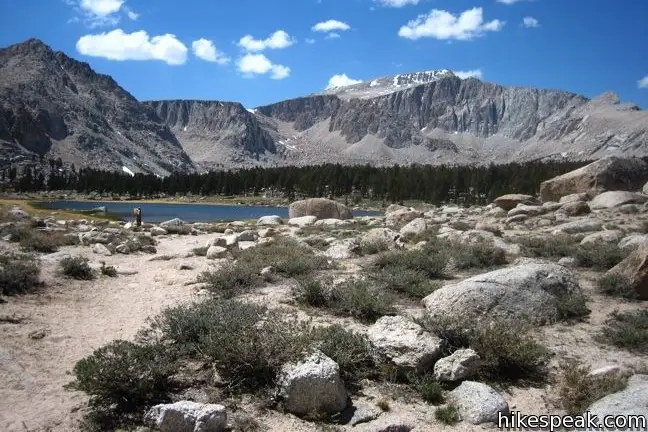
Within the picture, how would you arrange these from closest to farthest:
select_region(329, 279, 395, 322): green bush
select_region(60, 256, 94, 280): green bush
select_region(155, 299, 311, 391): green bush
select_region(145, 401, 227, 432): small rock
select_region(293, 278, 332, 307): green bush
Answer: select_region(145, 401, 227, 432): small rock → select_region(155, 299, 311, 391): green bush → select_region(329, 279, 395, 322): green bush → select_region(293, 278, 332, 307): green bush → select_region(60, 256, 94, 280): green bush

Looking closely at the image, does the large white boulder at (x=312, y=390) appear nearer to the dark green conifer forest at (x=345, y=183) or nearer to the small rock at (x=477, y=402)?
the small rock at (x=477, y=402)

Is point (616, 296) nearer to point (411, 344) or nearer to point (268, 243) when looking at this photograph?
point (411, 344)

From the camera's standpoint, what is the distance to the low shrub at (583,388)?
617 cm

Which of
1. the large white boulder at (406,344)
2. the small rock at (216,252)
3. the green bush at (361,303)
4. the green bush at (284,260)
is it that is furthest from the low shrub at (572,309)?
the small rock at (216,252)

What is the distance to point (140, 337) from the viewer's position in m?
8.66

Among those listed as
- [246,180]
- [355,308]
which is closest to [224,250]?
[355,308]

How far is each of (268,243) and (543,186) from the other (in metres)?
34.3

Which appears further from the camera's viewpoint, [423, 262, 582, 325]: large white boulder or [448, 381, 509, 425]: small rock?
[423, 262, 582, 325]: large white boulder

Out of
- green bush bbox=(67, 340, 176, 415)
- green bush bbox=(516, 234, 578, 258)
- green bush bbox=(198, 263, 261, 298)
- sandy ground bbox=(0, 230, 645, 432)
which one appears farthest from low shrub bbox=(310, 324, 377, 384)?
green bush bbox=(516, 234, 578, 258)

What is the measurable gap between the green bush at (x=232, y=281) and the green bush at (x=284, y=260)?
1.60 feet

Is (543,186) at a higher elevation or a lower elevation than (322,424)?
higher

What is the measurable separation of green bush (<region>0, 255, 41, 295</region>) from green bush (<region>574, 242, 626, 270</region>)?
1584 cm

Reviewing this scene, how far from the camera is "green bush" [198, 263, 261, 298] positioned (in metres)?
12.2

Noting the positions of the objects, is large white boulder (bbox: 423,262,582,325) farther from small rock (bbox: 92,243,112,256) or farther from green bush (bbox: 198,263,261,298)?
small rock (bbox: 92,243,112,256)
